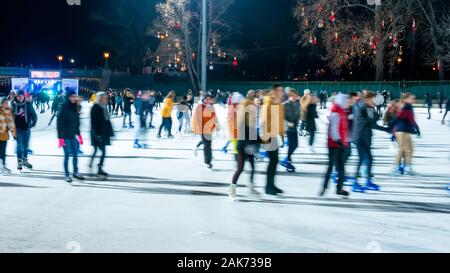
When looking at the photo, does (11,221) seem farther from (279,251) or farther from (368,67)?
(368,67)

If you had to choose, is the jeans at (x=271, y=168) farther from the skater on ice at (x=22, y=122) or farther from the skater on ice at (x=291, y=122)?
the skater on ice at (x=22, y=122)

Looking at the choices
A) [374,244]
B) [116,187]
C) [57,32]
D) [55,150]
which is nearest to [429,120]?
[55,150]

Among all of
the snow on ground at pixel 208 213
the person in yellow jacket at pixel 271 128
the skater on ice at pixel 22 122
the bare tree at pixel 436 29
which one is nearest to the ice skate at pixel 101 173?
the snow on ground at pixel 208 213

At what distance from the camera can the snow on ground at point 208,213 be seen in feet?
20.0

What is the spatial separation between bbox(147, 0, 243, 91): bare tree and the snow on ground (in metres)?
35.8

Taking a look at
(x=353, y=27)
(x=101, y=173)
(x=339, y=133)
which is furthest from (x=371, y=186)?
(x=353, y=27)

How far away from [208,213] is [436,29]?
125 feet

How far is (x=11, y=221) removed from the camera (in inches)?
282

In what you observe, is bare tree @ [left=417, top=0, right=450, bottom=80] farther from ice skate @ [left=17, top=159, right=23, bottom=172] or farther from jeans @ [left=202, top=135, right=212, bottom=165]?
ice skate @ [left=17, top=159, right=23, bottom=172]

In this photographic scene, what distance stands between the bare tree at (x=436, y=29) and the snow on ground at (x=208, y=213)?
1215 inches

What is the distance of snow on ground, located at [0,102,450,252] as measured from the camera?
20.0ft

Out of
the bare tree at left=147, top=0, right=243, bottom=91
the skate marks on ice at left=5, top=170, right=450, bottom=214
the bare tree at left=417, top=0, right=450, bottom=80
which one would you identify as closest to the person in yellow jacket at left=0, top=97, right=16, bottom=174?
the skate marks on ice at left=5, top=170, right=450, bottom=214

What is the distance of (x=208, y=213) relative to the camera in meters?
7.61

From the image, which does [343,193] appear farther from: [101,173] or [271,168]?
[101,173]
